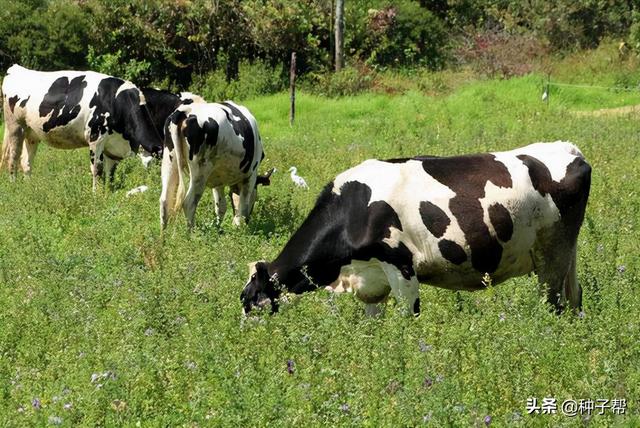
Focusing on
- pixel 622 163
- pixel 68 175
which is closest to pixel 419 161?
pixel 622 163

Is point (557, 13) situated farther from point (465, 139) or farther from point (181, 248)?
point (181, 248)

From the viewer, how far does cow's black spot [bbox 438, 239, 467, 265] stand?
24.0ft

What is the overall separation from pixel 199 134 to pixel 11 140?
678 centimetres

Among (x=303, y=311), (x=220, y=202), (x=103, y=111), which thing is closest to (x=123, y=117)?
(x=103, y=111)

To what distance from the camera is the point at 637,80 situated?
26.3 meters

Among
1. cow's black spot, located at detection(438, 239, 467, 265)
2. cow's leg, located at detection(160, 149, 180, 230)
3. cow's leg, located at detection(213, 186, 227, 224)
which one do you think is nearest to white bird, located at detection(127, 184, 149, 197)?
cow's leg, located at detection(213, 186, 227, 224)

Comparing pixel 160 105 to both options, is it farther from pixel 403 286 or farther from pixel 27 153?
pixel 403 286

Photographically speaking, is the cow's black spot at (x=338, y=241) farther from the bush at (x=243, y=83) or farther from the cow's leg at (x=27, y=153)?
the bush at (x=243, y=83)

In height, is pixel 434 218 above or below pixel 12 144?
above

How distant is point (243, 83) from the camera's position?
26469 millimetres

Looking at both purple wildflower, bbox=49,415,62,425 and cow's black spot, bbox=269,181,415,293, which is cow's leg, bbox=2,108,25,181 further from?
purple wildflower, bbox=49,415,62,425

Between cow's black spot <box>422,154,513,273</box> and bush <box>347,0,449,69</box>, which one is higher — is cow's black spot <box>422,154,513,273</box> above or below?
above

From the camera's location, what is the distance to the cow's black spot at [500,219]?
737 cm

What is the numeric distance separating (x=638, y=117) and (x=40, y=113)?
1144 cm
